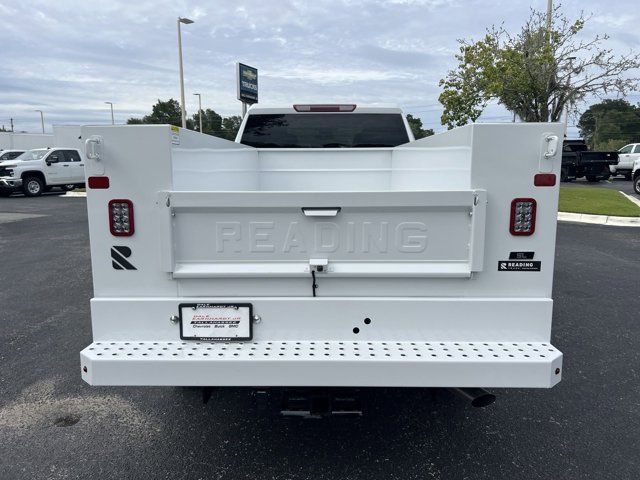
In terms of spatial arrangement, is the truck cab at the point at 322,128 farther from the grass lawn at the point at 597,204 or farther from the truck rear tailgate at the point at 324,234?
the grass lawn at the point at 597,204

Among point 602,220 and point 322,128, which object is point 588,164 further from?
point 322,128

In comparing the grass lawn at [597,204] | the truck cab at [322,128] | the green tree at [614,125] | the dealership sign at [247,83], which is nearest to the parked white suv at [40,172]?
the dealership sign at [247,83]

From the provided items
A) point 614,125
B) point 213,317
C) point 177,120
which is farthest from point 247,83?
point 614,125

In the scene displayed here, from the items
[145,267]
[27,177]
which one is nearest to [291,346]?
[145,267]

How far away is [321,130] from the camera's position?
18.8ft

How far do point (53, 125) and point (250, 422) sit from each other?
1467 inches

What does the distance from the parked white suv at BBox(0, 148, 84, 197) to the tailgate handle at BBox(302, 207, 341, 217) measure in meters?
22.3

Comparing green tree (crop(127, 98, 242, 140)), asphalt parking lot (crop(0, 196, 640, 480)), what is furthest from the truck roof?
green tree (crop(127, 98, 242, 140))

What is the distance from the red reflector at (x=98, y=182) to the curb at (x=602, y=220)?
12.7 m

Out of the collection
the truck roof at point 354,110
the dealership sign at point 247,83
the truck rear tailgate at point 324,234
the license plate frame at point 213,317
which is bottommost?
the license plate frame at point 213,317

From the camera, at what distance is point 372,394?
3.78 m

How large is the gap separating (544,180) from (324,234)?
1.19 meters

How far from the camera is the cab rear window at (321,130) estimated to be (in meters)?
5.69

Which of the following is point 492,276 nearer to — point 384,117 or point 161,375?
point 161,375
